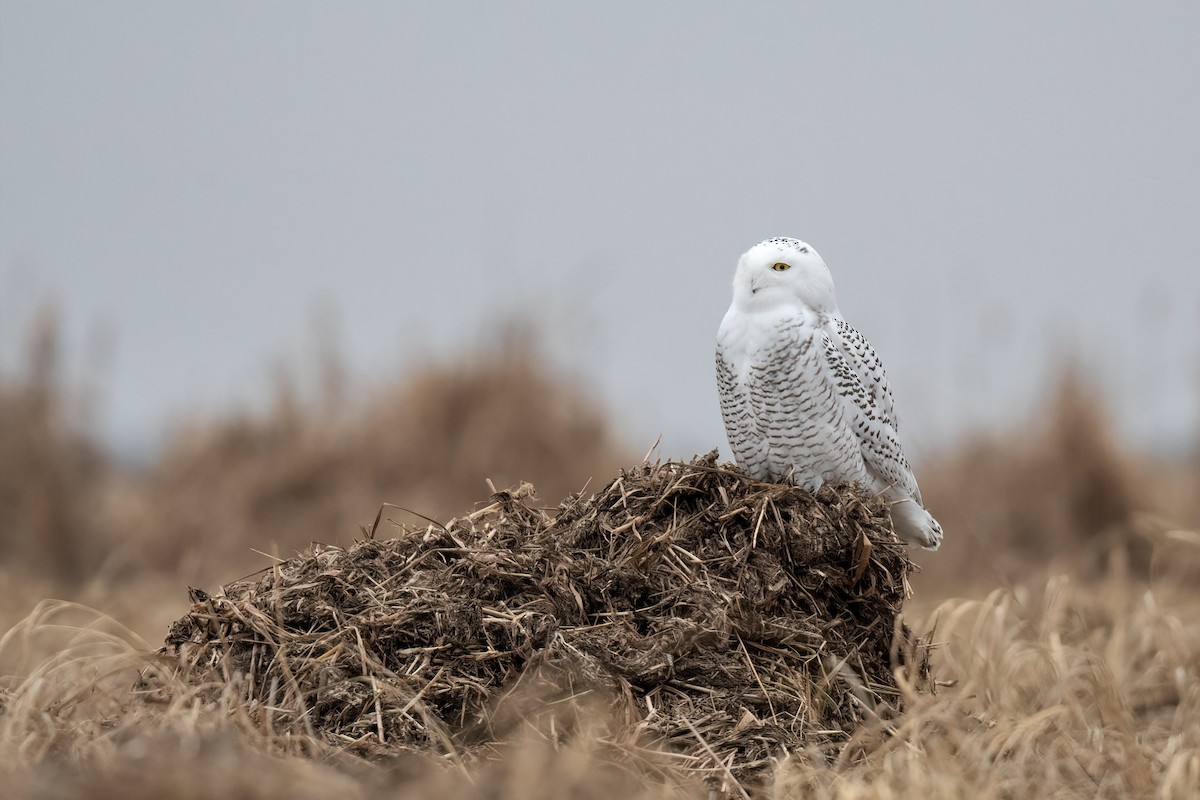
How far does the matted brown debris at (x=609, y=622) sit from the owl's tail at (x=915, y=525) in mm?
293

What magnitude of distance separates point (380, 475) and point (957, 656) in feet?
20.5

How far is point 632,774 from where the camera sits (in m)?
3.24

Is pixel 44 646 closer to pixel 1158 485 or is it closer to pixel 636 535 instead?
pixel 636 535

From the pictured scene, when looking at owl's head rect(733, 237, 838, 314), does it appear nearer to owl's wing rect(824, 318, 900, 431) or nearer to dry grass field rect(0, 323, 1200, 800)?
owl's wing rect(824, 318, 900, 431)

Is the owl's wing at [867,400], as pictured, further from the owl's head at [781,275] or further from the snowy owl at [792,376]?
the owl's head at [781,275]

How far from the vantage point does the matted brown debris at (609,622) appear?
11.8 ft

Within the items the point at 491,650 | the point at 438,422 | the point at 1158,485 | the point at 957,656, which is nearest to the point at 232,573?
the point at 438,422

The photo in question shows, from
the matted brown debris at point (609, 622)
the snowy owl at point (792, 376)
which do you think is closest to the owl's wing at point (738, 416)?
the snowy owl at point (792, 376)

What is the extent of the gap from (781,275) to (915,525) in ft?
3.48

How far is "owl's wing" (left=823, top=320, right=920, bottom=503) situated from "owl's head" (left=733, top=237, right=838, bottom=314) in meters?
0.17

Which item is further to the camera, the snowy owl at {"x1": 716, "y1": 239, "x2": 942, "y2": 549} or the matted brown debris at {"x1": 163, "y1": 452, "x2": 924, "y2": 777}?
the snowy owl at {"x1": 716, "y1": 239, "x2": 942, "y2": 549}

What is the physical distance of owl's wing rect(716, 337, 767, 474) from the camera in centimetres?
427

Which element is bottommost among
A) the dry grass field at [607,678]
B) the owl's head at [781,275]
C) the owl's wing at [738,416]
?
the dry grass field at [607,678]

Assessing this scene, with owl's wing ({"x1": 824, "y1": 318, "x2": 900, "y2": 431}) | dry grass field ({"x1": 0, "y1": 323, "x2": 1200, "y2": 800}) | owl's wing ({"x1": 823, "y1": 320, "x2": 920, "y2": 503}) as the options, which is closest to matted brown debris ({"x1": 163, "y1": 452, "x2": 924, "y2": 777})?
dry grass field ({"x1": 0, "y1": 323, "x2": 1200, "y2": 800})
